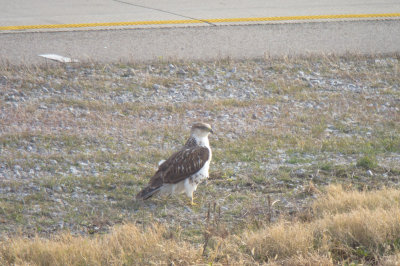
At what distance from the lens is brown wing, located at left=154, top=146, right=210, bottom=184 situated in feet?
23.3

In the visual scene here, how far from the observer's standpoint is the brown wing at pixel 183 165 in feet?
23.3

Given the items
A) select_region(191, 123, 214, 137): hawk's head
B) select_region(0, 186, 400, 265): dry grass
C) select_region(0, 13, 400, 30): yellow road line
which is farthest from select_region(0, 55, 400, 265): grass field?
select_region(0, 13, 400, 30): yellow road line

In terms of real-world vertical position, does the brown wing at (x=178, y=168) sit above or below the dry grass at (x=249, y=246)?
above

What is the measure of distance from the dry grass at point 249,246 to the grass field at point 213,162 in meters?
0.01

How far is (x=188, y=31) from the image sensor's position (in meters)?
13.4

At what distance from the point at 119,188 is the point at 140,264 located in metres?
2.15

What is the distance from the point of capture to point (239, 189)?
7559mm

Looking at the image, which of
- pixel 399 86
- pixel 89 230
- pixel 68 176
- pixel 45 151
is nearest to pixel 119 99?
pixel 45 151

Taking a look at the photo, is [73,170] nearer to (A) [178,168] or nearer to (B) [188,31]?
(A) [178,168]

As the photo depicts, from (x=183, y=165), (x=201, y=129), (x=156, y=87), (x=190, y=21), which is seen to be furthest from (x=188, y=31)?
Answer: (x=183, y=165)

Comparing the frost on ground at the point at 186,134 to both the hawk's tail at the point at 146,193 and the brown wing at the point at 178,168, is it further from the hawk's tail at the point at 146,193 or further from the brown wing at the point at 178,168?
the brown wing at the point at 178,168

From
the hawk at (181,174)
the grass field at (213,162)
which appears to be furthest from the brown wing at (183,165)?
the grass field at (213,162)

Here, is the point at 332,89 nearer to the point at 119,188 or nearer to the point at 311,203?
the point at 311,203

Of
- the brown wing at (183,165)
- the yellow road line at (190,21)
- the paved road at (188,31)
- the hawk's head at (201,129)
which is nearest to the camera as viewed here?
the brown wing at (183,165)
